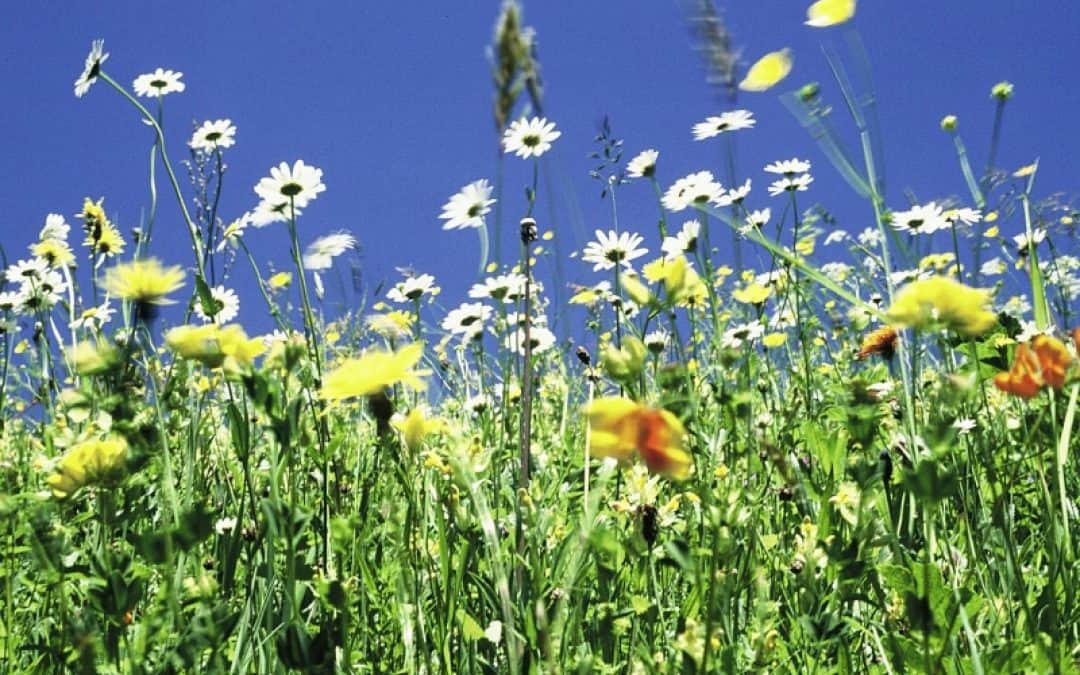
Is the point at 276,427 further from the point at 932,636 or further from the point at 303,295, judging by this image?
the point at 932,636

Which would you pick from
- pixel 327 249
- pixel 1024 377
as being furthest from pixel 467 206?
pixel 1024 377

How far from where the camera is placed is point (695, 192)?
270 cm

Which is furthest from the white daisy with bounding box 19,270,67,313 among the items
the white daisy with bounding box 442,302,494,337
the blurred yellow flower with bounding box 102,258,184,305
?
the blurred yellow flower with bounding box 102,258,184,305

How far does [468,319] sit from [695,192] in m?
0.84

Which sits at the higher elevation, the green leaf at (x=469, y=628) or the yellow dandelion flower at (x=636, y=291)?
the yellow dandelion flower at (x=636, y=291)

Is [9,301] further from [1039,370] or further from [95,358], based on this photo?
[1039,370]

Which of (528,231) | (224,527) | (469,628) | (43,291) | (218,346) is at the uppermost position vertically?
(43,291)

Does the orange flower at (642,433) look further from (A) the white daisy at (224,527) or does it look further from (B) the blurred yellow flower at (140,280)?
(A) the white daisy at (224,527)

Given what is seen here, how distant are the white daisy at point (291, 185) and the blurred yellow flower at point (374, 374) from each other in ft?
4.51

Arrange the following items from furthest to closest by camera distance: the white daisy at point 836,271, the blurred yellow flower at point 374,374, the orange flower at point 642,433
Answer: the white daisy at point 836,271 < the blurred yellow flower at point 374,374 < the orange flower at point 642,433

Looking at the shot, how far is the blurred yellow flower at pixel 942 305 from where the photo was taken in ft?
2.52

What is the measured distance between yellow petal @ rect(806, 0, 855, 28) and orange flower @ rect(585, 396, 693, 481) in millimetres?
827

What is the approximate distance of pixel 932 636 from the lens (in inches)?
40.8

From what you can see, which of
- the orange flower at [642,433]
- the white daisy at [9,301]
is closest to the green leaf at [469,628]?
the orange flower at [642,433]
